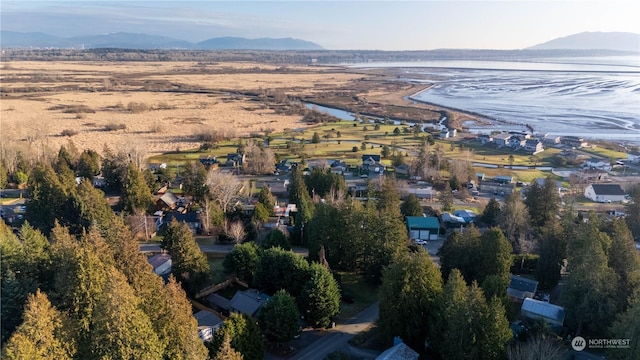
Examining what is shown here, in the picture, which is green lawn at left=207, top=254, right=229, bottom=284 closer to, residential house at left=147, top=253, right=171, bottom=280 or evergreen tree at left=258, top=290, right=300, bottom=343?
residential house at left=147, top=253, right=171, bottom=280

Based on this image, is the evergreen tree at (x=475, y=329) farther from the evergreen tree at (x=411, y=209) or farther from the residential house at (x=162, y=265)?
the evergreen tree at (x=411, y=209)

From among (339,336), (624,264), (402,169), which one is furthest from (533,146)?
(339,336)

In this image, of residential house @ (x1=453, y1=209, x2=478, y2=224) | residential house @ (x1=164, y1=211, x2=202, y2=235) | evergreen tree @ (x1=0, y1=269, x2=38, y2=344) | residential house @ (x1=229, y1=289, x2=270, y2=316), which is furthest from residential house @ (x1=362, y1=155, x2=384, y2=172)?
evergreen tree @ (x1=0, y1=269, x2=38, y2=344)

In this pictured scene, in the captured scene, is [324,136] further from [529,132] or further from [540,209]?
[540,209]

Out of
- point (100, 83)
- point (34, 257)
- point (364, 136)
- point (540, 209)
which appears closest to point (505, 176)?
point (540, 209)

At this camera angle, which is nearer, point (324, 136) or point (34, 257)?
point (34, 257)

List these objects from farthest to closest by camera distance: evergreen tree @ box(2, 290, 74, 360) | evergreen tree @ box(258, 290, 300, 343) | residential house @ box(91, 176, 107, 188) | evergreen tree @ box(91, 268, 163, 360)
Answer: residential house @ box(91, 176, 107, 188) < evergreen tree @ box(258, 290, 300, 343) < evergreen tree @ box(91, 268, 163, 360) < evergreen tree @ box(2, 290, 74, 360)

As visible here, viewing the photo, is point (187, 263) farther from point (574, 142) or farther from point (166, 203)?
point (574, 142)
